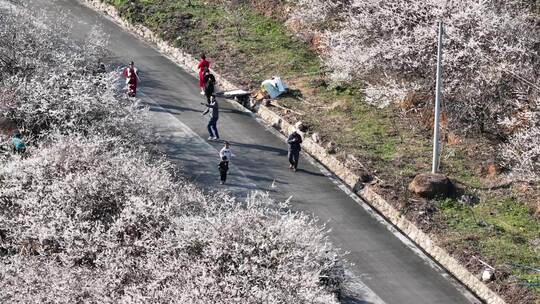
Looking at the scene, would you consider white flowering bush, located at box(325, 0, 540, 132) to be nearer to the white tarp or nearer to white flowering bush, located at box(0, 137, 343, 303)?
the white tarp

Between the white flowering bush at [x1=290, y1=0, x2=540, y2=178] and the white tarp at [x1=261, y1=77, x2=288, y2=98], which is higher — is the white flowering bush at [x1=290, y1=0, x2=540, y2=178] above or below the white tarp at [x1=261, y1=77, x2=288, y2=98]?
above

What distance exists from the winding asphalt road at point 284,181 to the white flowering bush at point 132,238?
91 cm

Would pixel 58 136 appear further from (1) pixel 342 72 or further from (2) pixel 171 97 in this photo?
(1) pixel 342 72

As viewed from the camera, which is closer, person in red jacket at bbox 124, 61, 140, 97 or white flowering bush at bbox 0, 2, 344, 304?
white flowering bush at bbox 0, 2, 344, 304

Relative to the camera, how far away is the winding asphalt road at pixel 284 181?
16.9m

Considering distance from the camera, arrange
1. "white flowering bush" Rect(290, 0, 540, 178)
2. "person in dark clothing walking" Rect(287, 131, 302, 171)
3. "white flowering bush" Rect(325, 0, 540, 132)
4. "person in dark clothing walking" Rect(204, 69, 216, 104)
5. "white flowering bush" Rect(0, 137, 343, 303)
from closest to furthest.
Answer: "white flowering bush" Rect(0, 137, 343, 303), "person in dark clothing walking" Rect(287, 131, 302, 171), "white flowering bush" Rect(290, 0, 540, 178), "white flowering bush" Rect(325, 0, 540, 132), "person in dark clothing walking" Rect(204, 69, 216, 104)

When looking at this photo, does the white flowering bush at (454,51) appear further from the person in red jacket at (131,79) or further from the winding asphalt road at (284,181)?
the person in red jacket at (131,79)

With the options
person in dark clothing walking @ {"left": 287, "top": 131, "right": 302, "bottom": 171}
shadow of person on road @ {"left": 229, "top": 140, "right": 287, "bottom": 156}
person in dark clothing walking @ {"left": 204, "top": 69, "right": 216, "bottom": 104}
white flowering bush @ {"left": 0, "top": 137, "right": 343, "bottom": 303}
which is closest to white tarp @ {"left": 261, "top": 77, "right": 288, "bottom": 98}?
person in dark clothing walking @ {"left": 204, "top": 69, "right": 216, "bottom": 104}

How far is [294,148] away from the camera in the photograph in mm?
20672

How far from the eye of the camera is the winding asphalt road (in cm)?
1688

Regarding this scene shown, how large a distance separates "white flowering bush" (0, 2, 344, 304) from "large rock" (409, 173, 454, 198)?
331 centimetres

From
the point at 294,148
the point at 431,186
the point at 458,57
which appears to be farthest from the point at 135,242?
the point at 458,57

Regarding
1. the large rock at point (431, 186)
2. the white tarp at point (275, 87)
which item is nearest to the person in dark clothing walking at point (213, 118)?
the white tarp at point (275, 87)

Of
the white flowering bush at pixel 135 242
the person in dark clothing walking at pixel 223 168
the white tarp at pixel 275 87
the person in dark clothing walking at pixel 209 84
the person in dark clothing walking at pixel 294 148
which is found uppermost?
the white tarp at pixel 275 87
